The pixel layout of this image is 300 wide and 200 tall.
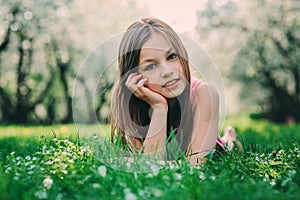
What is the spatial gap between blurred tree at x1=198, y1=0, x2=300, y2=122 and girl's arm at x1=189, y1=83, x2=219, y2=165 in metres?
7.80

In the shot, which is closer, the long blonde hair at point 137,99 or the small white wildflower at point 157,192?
the small white wildflower at point 157,192

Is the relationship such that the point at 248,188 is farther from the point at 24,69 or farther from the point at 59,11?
the point at 24,69

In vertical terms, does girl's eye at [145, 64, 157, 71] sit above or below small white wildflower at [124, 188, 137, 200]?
above

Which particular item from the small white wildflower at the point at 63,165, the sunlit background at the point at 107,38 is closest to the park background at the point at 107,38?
the sunlit background at the point at 107,38

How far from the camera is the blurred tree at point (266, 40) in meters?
10.2

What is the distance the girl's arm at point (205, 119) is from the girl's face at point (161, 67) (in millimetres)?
150

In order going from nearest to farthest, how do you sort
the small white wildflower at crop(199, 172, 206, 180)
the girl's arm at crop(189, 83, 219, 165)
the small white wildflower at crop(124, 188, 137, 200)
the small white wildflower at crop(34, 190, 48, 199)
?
the small white wildflower at crop(124, 188, 137, 200), the small white wildflower at crop(34, 190, 48, 199), the small white wildflower at crop(199, 172, 206, 180), the girl's arm at crop(189, 83, 219, 165)

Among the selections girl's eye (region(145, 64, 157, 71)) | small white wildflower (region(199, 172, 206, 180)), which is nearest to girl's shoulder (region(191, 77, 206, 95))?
girl's eye (region(145, 64, 157, 71))

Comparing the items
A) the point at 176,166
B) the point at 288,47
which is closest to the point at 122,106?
the point at 176,166

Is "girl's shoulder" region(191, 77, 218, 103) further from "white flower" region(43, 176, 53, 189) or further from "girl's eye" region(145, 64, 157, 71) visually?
"white flower" region(43, 176, 53, 189)

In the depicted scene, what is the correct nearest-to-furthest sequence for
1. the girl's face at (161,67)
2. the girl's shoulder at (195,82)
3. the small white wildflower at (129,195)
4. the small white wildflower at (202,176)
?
the small white wildflower at (129,195)
the small white wildflower at (202,176)
the girl's face at (161,67)
the girl's shoulder at (195,82)

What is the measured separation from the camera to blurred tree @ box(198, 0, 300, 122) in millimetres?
10180

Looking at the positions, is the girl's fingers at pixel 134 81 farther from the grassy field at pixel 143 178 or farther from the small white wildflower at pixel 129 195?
the small white wildflower at pixel 129 195

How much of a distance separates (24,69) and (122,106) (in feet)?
32.4
